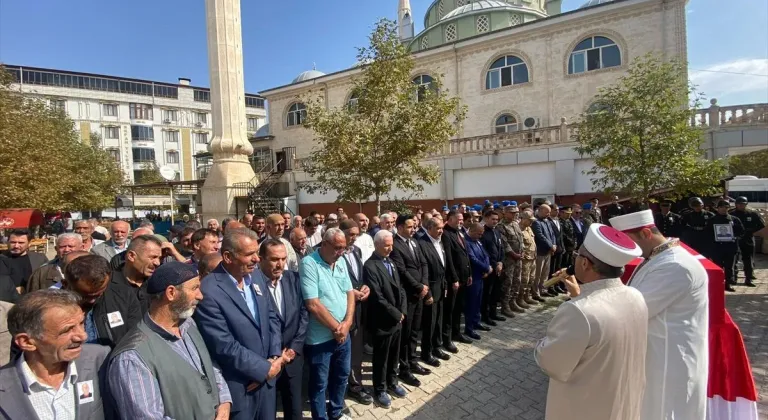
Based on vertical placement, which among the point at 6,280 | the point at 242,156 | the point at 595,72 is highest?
the point at 595,72

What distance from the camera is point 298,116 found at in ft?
96.4

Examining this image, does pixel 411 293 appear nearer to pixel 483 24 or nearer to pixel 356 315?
pixel 356 315

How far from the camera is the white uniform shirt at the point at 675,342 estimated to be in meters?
2.72

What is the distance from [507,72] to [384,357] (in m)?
21.0

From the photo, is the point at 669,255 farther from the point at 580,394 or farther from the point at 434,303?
the point at 434,303

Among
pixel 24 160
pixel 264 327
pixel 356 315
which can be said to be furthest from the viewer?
pixel 24 160

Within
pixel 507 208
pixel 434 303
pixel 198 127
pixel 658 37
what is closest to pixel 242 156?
pixel 507 208

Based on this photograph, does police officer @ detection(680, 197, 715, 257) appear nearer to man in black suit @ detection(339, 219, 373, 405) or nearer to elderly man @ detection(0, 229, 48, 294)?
man in black suit @ detection(339, 219, 373, 405)

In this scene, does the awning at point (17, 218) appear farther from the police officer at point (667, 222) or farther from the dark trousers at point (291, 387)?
the police officer at point (667, 222)

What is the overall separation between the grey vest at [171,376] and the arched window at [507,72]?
74.2 ft

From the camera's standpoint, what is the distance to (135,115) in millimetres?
52750

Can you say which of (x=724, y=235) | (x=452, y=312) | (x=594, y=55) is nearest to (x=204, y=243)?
(x=452, y=312)

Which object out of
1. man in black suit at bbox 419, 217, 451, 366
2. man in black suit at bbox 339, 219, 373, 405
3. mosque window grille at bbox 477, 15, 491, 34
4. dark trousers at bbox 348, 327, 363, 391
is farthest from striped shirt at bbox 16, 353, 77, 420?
mosque window grille at bbox 477, 15, 491, 34

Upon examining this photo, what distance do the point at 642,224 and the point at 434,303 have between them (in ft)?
8.76
